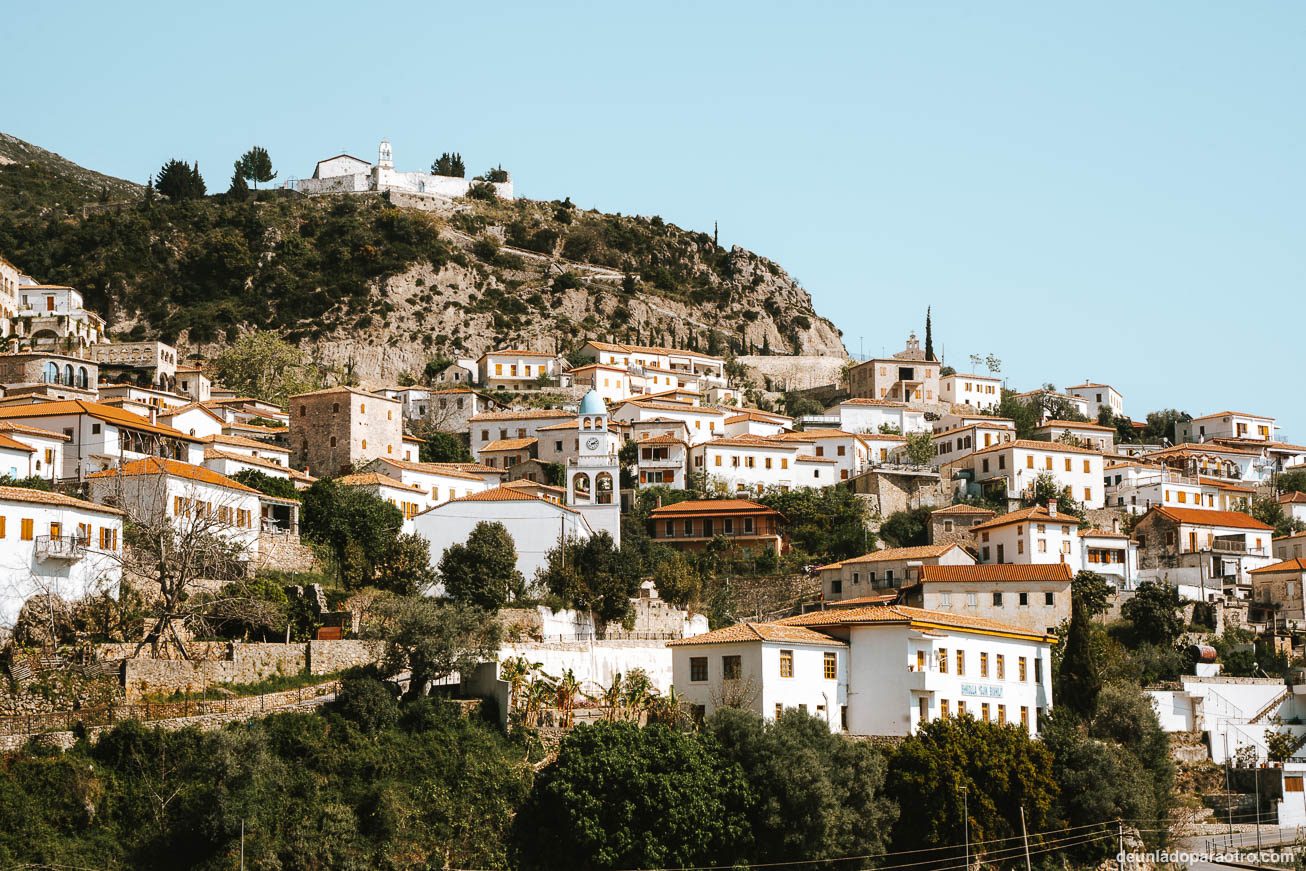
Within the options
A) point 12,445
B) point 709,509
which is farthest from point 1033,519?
point 12,445

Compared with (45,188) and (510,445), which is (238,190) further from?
(510,445)

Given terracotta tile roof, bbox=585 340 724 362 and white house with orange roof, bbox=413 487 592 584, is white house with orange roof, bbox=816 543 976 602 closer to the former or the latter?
white house with orange roof, bbox=413 487 592 584

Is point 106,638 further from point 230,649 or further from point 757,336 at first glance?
point 757,336

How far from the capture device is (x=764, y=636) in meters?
51.7

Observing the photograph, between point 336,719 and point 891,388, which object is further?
point 891,388

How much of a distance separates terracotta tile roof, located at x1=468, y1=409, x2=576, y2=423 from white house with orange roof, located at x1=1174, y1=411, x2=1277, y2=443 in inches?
2043

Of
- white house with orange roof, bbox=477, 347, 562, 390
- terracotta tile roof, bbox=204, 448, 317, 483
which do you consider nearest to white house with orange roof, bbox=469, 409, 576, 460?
white house with orange roof, bbox=477, 347, 562, 390

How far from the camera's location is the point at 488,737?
1859 inches

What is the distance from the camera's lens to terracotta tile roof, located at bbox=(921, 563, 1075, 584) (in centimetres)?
6606

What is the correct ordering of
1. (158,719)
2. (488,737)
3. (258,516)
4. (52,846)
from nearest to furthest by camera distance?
1. (52,846)
2. (158,719)
3. (488,737)
4. (258,516)

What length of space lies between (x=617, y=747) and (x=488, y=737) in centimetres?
421

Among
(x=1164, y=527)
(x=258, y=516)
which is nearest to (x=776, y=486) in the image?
(x=1164, y=527)

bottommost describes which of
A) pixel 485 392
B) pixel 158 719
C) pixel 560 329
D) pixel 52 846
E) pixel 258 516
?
pixel 52 846

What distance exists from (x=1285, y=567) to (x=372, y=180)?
333 ft
